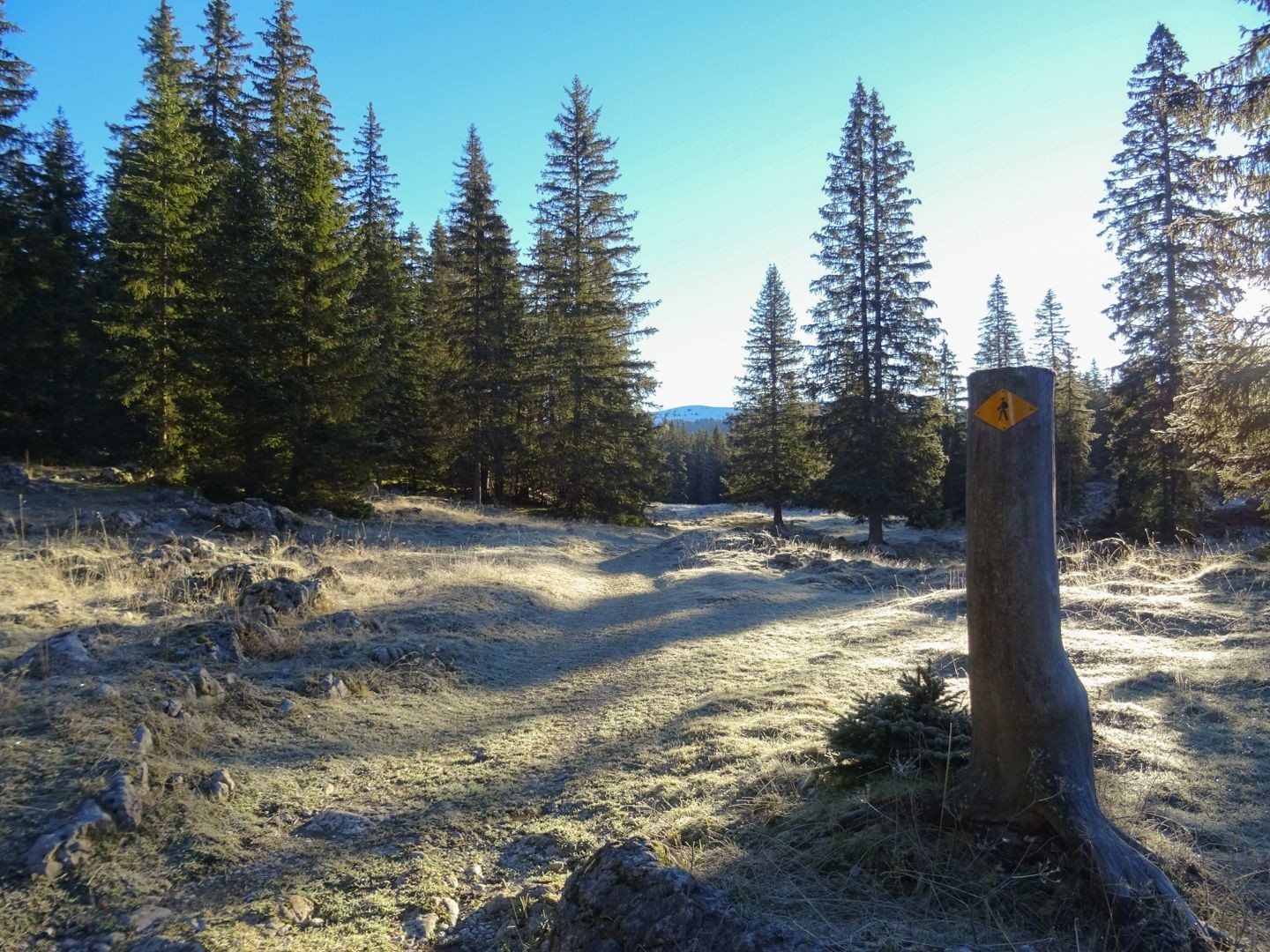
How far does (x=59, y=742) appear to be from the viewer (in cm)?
435

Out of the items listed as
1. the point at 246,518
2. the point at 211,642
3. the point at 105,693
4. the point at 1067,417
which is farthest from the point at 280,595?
the point at 1067,417

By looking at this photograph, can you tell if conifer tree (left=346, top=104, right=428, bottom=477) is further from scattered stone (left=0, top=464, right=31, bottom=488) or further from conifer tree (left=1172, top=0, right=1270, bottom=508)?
conifer tree (left=1172, top=0, right=1270, bottom=508)

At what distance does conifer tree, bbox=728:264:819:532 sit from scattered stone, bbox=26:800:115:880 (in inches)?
1211

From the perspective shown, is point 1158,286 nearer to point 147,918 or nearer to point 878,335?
point 878,335

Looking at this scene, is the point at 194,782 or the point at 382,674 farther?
the point at 382,674

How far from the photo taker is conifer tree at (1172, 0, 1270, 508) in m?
8.43

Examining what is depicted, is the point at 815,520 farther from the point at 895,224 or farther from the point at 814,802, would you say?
the point at 814,802

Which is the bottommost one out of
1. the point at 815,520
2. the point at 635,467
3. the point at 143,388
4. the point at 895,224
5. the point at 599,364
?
the point at 815,520

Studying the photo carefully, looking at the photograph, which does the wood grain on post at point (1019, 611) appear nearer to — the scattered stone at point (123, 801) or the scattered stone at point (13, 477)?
the scattered stone at point (123, 801)

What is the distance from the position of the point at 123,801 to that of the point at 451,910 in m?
2.07

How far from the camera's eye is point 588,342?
27.8 meters

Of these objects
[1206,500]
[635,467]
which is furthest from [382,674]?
[1206,500]

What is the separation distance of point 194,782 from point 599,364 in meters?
24.7

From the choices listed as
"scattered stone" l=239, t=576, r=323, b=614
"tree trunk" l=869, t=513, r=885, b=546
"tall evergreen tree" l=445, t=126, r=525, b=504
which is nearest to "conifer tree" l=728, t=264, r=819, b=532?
"tree trunk" l=869, t=513, r=885, b=546
